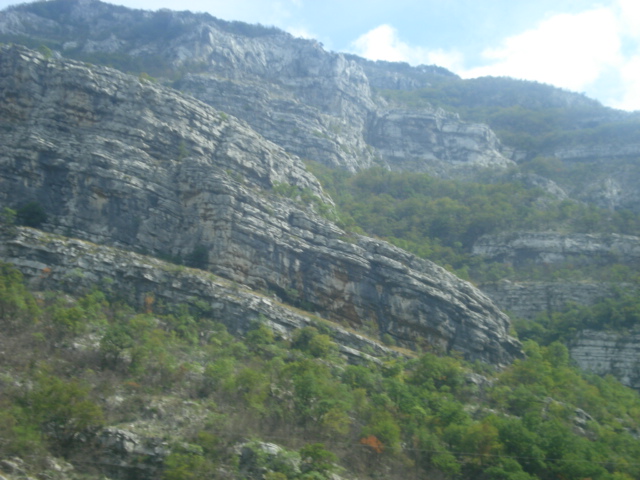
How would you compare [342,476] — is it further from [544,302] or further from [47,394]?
[544,302]

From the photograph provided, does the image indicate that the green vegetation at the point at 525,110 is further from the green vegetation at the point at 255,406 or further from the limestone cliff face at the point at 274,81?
the green vegetation at the point at 255,406

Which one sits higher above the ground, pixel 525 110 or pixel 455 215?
pixel 525 110

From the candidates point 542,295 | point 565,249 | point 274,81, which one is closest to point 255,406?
point 542,295

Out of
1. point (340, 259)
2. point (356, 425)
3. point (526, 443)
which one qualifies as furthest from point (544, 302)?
point (356, 425)

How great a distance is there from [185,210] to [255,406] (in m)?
21.3

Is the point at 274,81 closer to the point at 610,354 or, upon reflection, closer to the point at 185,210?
the point at 185,210

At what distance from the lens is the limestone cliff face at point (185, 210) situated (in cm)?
4216

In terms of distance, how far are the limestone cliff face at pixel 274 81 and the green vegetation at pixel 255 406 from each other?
49.4 m

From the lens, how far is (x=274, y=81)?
314 feet

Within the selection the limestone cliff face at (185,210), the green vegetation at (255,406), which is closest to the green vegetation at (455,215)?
the limestone cliff face at (185,210)

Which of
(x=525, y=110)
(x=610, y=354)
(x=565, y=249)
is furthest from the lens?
(x=525, y=110)

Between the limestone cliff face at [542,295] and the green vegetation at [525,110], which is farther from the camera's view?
the green vegetation at [525,110]

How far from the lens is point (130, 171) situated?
4416 cm

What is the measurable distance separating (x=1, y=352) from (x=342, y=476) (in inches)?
643
